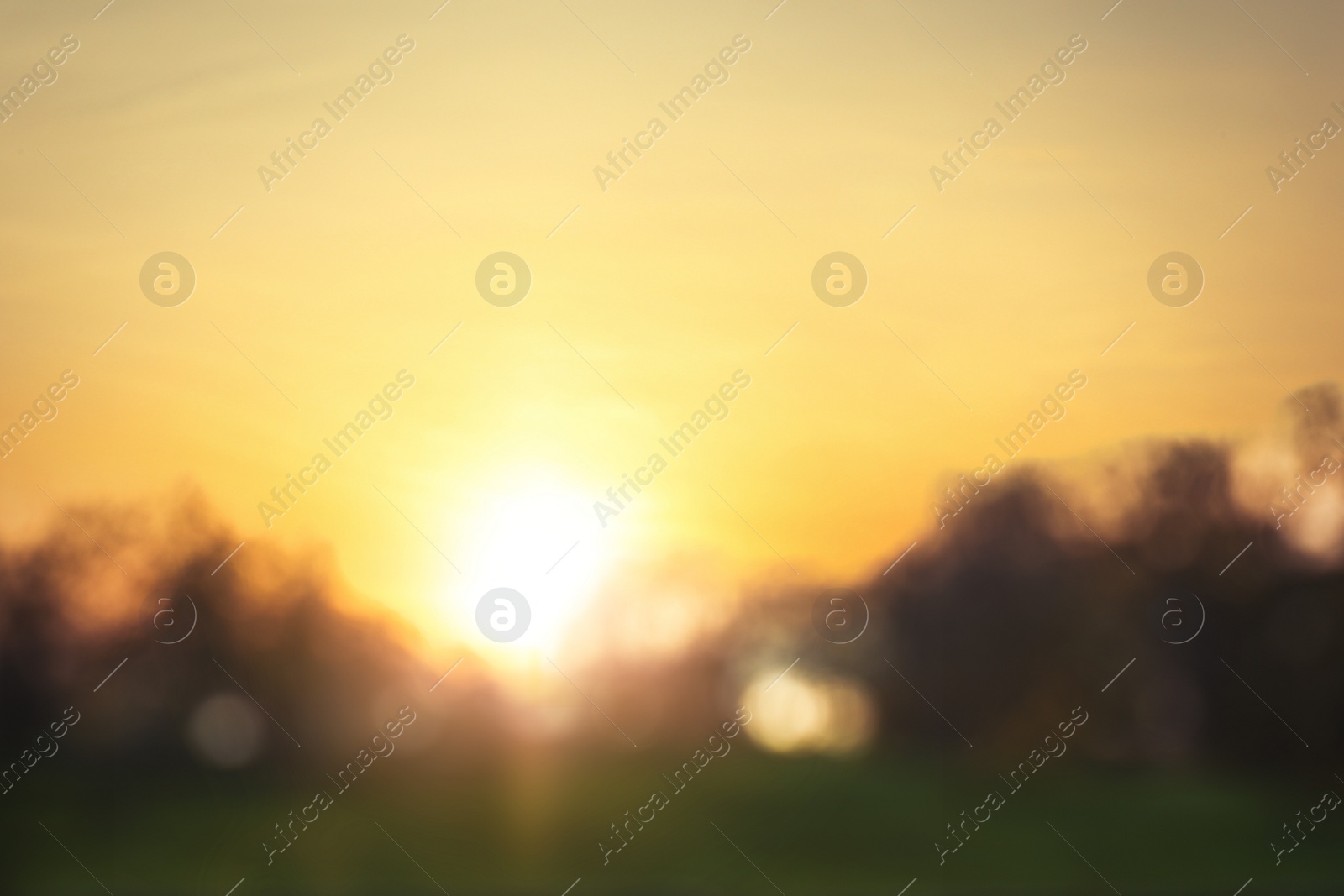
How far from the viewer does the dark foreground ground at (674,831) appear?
8.77 m

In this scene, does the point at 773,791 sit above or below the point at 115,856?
below

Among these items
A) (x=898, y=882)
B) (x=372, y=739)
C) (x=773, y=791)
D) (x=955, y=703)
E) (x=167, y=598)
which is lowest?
(x=898, y=882)

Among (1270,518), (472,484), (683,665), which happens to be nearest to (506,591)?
(472,484)

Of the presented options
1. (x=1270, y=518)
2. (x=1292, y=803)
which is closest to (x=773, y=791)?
(x=1292, y=803)

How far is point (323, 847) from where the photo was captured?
930cm

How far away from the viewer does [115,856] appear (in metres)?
8.97

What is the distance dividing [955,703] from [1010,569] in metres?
1.61

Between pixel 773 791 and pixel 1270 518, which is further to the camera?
pixel 773 791

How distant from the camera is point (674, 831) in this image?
10469 mm

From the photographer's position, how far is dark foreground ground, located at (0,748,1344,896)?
28.8ft

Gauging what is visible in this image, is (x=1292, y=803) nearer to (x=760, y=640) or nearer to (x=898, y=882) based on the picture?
(x=898, y=882)

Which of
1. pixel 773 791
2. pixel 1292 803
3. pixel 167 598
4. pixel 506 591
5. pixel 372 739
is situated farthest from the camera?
pixel 773 791

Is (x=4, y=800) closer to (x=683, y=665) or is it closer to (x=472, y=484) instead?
(x=472, y=484)

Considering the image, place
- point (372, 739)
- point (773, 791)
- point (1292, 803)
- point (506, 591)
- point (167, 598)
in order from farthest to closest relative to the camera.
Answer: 1. point (773, 791)
2. point (1292, 803)
3. point (372, 739)
4. point (167, 598)
5. point (506, 591)
